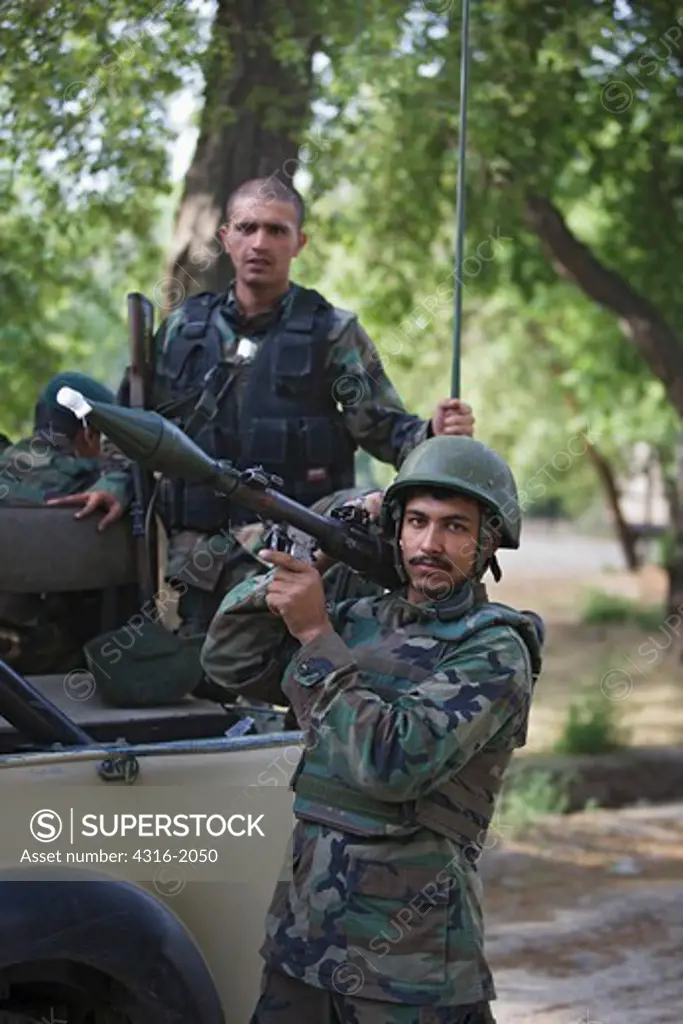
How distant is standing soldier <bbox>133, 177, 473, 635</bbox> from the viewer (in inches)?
176

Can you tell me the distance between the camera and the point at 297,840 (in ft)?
10.1

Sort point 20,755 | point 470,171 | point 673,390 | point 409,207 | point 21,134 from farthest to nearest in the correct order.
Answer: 1. point 673,390
2. point 409,207
3. point 470,171
4. point 21,134
5. point 20,755

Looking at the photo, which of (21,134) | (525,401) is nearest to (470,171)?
(21,134)

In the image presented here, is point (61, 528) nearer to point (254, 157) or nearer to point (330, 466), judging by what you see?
point (330, 466)

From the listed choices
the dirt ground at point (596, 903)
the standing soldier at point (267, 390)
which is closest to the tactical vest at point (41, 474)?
the standing soldier at point (267, 390)

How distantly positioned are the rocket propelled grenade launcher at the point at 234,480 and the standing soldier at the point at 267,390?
3.55 feet

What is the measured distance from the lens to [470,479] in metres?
3.12

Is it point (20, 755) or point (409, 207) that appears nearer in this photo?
point (20, 755)

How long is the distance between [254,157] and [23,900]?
4.39m

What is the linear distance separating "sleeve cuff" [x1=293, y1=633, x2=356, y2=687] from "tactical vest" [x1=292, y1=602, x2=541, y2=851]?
0.39 ft

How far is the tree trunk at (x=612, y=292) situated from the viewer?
11836 millimetres

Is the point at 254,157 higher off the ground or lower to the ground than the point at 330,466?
higher

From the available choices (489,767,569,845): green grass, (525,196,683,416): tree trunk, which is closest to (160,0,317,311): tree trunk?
(489,767,569,845): green grass

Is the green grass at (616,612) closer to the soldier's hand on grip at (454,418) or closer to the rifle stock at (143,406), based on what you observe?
the rifle stock at (143,406)
